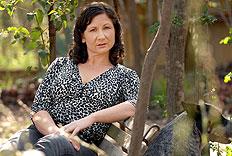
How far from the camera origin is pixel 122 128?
418cm

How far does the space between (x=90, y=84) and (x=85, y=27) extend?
1.20 feet

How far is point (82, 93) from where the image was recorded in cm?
443

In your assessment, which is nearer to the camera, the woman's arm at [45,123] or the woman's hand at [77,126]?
the woman's hand at [77,126]

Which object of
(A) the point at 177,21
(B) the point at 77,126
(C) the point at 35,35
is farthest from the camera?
(C) the point at 35,35

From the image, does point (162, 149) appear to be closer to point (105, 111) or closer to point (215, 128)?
point (215, 128)

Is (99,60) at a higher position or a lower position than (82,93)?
higher

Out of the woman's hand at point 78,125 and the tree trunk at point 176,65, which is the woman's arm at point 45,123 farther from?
the tree trunk at point 176,65

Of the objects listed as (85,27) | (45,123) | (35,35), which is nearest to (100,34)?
(85,27)

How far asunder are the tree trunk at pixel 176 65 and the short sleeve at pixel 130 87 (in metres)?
0.97

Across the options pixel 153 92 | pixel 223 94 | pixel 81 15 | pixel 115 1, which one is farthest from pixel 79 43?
pixel 223 94

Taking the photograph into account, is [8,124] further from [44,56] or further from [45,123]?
[44,56]

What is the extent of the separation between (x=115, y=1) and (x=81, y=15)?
1.11 metres

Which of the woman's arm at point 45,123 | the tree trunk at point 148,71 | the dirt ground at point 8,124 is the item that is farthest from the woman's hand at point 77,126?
the tree trunk at point 148,71

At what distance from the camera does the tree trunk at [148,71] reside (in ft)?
8.54
